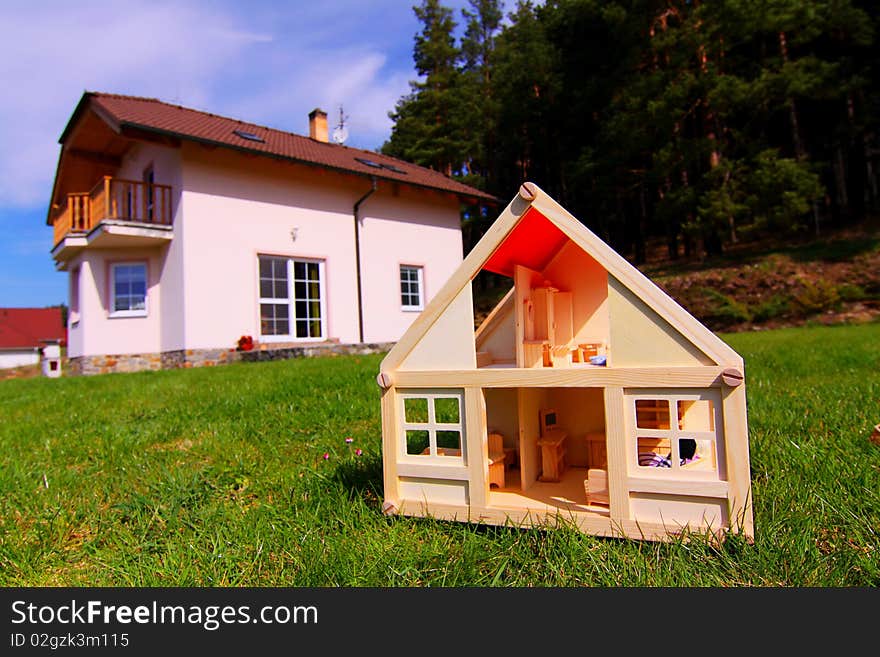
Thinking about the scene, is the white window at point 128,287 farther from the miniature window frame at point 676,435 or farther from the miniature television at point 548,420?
the miniature window frame at point 676,435

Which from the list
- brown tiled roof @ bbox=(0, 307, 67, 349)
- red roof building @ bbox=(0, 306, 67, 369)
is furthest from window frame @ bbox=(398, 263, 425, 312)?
brown tiled roof @ bbox=(0, 307, 67, 349)

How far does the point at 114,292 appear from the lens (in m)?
13.3

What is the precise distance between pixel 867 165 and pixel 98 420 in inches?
1191

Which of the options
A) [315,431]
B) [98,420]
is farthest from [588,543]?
[98,420]

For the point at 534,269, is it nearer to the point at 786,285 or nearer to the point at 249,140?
the point at 249,140

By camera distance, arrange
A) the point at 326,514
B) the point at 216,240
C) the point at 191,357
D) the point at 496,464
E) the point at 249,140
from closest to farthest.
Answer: the point at 496,464
the point at 326,514
the point at 191,357
the point at 216,240
the point at 249,140

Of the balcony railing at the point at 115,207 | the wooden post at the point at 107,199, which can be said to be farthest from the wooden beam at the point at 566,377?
the wooden post at the point at 107,199

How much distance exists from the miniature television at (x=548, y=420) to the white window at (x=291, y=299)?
1131cm

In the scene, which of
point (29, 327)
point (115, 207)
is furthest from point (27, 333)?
point (115, 207)

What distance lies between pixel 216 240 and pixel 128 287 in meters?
3.00

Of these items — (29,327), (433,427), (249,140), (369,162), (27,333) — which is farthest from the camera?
(29,327)

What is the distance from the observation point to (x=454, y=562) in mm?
1923

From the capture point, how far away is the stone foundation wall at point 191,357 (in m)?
11.9

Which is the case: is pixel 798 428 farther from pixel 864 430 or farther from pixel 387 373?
pixel 387 373
